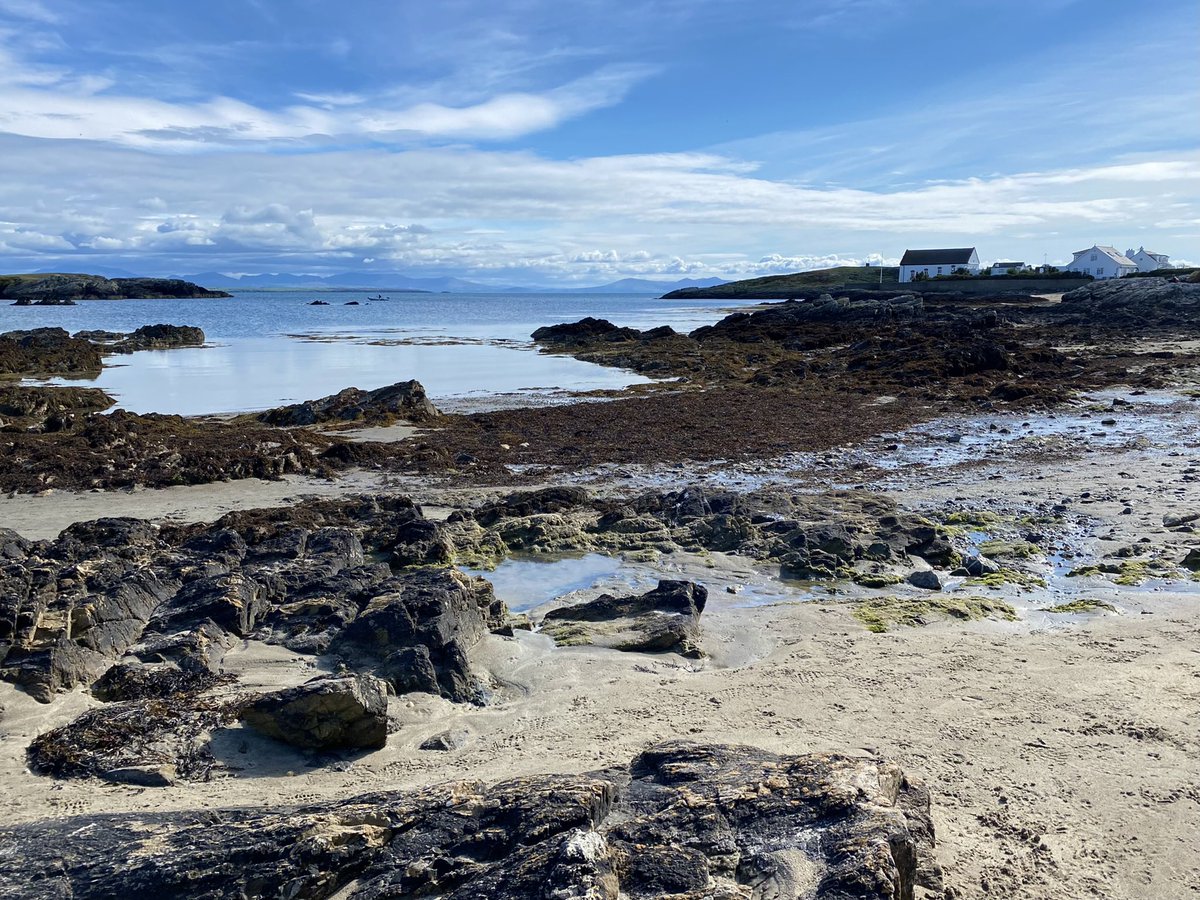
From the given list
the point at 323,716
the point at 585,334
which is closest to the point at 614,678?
the point at 323,716

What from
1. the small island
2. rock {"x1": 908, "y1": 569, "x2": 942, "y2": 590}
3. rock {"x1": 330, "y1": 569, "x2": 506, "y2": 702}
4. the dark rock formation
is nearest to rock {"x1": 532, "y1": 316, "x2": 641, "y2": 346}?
rock {"x1": 908, "y1": 569, "x2": 942, "y2": 590}

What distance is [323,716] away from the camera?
5.46 metres

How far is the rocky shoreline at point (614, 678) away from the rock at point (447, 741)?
0.09ft

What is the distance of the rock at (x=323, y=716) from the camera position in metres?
5.45

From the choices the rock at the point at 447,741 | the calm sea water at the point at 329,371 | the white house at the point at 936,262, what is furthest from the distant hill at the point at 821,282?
the rock at the point at 447,741

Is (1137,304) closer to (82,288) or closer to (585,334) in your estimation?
(585,334)

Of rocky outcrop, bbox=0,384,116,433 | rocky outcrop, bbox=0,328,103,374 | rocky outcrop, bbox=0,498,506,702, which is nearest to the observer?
rocky outcrop, bbox=0,498,506,702

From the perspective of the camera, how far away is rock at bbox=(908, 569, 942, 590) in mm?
9404

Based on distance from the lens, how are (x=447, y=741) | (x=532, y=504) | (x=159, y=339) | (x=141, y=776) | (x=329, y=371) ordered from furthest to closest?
(x=159, y=339) < (x=329, y=371) < (x=532, y=504) < (x=447, y=741) < (x=141, y=776)

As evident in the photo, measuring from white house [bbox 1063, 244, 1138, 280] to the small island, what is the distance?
A: 426ft

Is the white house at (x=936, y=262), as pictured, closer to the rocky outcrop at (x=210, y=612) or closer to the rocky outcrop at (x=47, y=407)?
the rocky outcrop at (x=47, y=407)

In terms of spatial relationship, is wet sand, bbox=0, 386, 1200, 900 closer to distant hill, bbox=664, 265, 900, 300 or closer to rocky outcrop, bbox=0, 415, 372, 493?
rocky outcrop, bbox=0, 415, 372, 493

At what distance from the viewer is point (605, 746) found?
5723 mm

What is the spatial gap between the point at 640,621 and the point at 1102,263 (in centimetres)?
10536
